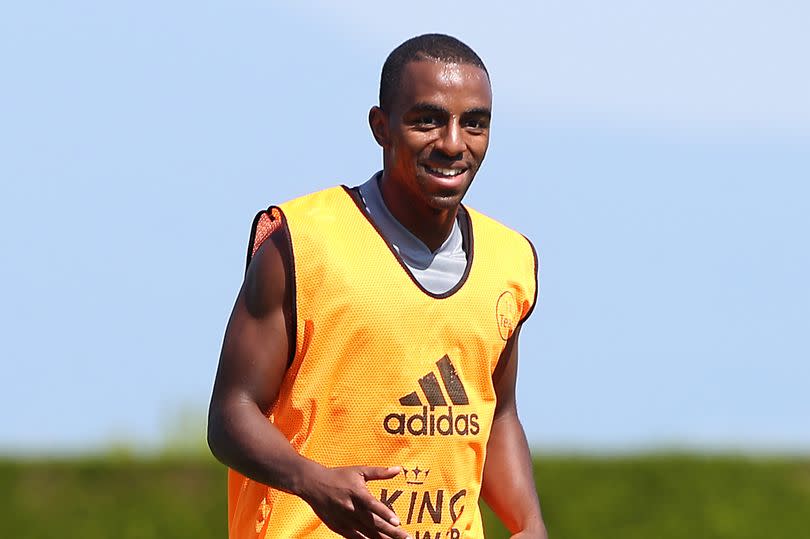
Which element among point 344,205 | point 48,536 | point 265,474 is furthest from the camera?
point 48,536

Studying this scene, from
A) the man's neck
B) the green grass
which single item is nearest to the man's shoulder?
the man's neck

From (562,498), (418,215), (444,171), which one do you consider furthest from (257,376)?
(562,498)

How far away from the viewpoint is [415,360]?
201 inches

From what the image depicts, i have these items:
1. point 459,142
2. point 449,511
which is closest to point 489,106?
point 459,142

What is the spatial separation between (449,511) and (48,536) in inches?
398

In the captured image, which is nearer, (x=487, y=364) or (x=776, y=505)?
(x=487, y=364)

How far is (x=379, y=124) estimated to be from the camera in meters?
5.28

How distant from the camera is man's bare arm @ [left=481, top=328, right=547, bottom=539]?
5.63 m

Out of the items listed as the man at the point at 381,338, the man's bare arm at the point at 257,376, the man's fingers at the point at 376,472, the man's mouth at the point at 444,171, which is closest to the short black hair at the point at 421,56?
the man at the point at 381,338

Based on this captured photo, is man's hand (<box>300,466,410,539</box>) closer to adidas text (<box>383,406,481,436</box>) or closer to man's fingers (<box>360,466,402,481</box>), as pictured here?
man's fingers (<box>360,466,402,481</box>)

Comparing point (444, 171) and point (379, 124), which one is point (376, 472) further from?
point (379, 124)

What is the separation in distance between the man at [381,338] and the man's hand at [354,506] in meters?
0.31

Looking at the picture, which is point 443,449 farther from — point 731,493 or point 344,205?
point 731,493

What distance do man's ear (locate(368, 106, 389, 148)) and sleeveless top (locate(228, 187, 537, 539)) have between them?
27 cm
